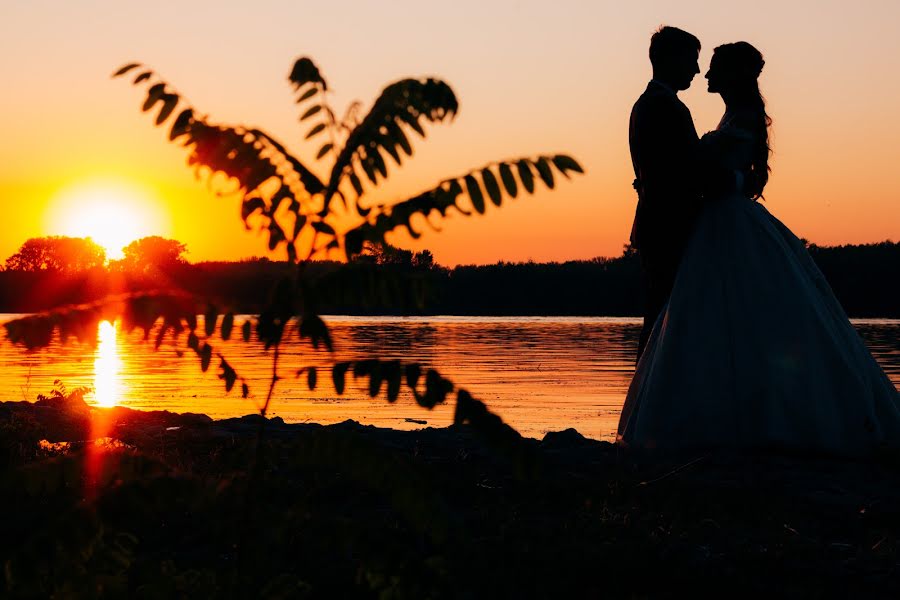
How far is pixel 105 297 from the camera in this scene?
304 cm

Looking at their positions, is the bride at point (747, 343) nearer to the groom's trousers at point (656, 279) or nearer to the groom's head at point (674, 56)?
the groom's trousers at point (656, 279)

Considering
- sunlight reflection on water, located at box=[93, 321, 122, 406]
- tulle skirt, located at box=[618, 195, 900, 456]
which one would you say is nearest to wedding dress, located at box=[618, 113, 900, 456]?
tulle skirt, located at box=[618, 195, 900, 456]

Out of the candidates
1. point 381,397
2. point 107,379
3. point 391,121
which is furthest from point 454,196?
point 107,379

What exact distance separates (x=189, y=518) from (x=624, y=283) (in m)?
62.6

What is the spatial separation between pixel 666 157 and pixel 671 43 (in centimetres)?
78

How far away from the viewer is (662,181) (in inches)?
304

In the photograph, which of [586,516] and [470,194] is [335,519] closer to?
[470,194]

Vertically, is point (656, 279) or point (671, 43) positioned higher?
point (671, 43)

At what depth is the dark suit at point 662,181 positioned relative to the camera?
761 centimetres

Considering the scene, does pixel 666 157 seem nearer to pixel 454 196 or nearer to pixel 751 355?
pixel 751 355

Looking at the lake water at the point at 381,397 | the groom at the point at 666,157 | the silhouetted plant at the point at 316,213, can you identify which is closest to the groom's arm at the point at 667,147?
the groom at the point at 666,157

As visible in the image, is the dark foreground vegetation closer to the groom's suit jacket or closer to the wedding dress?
the wedding dress

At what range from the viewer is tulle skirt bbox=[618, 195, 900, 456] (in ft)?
23.7

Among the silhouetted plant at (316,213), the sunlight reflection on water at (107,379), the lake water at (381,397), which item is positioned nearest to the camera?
the silhouetted plant at (316,213)
